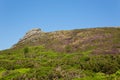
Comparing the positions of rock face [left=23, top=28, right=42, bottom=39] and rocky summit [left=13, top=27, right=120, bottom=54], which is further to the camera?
rock face [left=23, top=28, right=42, bottom=39]

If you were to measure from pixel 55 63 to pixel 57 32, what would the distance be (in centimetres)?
6009

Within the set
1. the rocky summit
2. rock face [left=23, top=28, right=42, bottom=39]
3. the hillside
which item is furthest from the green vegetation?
rock face [left=23, top=28, right=42, bottom=39]

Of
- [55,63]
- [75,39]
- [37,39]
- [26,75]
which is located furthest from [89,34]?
[26,75]

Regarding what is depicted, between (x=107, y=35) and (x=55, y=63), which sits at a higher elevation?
(x=107, y=35)

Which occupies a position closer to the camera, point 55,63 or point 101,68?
point 101,68

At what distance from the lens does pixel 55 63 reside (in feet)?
228

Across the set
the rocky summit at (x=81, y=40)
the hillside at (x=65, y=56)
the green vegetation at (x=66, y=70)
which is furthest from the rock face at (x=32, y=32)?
the green vegetation at (x=66, y=70)

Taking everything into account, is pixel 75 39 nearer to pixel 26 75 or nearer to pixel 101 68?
pixel 101 68

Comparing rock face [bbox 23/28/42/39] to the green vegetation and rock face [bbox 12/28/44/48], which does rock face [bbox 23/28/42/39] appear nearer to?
rock face [bbox 12/28/44/48]

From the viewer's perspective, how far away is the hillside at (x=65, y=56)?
54094mm

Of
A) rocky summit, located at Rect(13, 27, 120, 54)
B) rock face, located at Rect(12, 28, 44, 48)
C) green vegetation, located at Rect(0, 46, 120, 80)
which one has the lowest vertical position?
green vegetation, located at Rect(0, 46, 120, 80)

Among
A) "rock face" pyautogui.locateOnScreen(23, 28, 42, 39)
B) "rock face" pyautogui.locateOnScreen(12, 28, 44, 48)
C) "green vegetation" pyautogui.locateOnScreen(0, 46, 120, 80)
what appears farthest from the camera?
"rock face" pyautogui.locateOnScreen(23, 28, 42, 39)

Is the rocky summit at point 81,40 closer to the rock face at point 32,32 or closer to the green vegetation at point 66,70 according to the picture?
the rock face at point 32,32

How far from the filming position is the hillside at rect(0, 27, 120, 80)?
54.1 m
